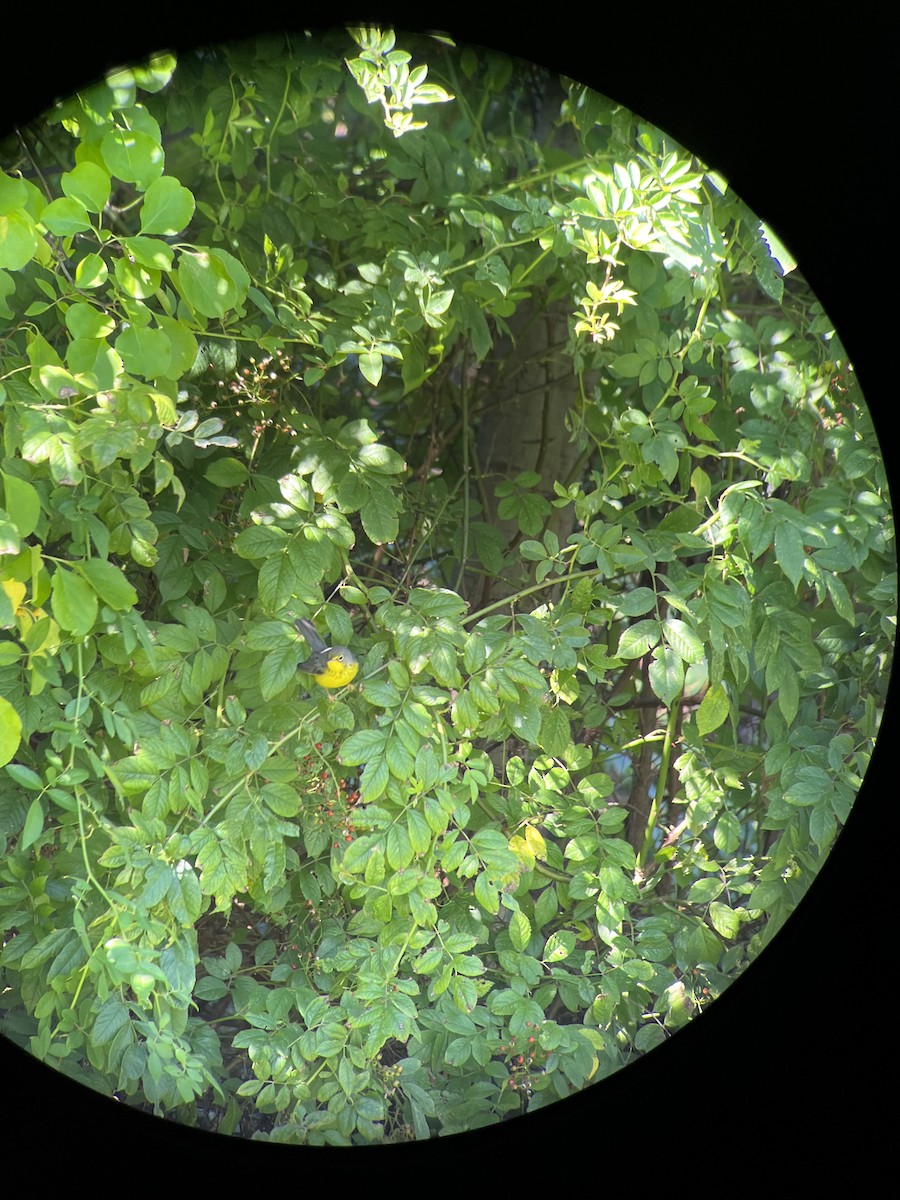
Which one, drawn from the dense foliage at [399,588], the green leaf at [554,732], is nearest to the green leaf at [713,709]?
the dense foliage at [399,588]

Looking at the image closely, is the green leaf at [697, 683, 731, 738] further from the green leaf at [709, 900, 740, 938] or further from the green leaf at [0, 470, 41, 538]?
the green leaf at [0, 470, 41, 538]

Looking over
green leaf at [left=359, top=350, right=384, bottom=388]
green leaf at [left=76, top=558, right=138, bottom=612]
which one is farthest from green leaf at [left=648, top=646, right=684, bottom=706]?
green leaf at [left=76, top=558, right=138, bottom=612]

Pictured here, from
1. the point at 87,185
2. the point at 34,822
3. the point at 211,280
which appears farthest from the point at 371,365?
the point at 34,822

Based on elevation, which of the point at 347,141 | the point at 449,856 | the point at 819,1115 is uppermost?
the point at 347,141

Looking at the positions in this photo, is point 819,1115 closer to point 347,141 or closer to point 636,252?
point 636,252

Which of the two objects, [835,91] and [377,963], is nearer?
[835,91]

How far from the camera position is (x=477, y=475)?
79 cm

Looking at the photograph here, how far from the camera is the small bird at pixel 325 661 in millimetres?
779

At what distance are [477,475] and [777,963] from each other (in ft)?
1.70

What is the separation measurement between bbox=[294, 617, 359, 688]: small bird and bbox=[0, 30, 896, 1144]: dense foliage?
12 millimetres

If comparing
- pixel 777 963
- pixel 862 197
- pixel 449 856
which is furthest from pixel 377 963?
pixel 862 197

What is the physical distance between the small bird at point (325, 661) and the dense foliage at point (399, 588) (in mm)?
12

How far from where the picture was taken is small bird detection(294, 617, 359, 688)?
779 millimetres

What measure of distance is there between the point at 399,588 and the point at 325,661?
0.30 feet
